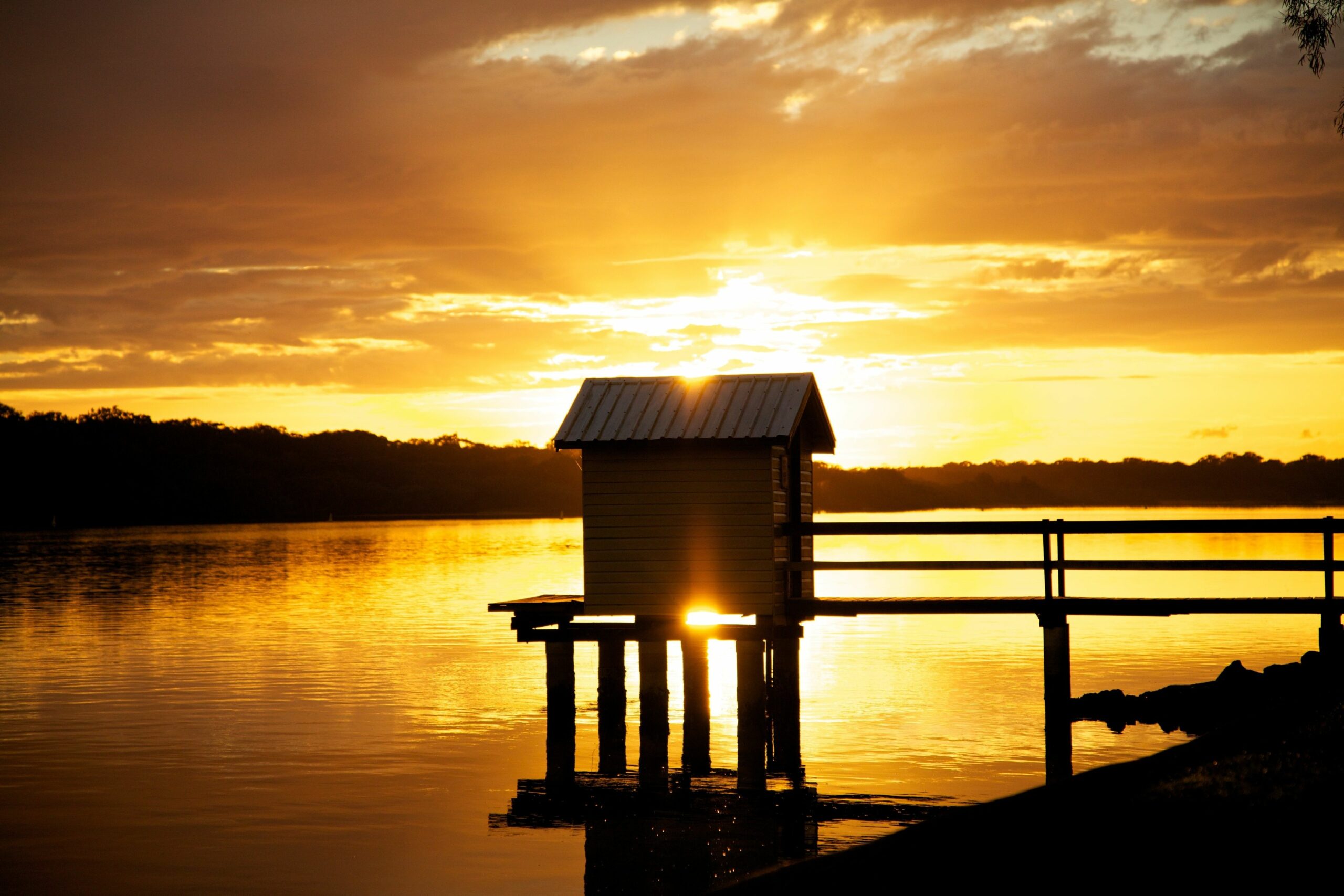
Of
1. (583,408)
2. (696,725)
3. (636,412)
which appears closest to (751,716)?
(696,725)

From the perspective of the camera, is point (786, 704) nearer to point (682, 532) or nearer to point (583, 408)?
point (682, 532)

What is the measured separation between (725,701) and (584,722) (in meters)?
4.79

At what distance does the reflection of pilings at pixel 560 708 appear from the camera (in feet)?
63.7

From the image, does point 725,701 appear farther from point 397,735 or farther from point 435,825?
point 435,825

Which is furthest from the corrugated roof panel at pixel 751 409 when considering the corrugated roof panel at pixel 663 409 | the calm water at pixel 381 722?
the calm water at pixel 381 722

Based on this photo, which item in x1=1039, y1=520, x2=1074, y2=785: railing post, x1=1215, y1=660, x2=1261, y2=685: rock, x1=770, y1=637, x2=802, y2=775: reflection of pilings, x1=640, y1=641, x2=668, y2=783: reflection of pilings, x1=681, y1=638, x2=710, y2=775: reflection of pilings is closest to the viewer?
x1=1039, y1=520, x2=1074, y2=785: railing post

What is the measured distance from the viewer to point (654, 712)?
19297 mm

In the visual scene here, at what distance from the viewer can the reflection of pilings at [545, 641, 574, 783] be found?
63.7 feet

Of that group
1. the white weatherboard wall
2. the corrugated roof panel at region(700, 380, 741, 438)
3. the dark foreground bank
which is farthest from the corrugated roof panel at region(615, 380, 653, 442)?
the dark foreground bank

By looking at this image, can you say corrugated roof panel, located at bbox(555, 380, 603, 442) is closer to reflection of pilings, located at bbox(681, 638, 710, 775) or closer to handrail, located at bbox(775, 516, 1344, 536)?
handrail, located at bbox(775, 516, 1344, 536)

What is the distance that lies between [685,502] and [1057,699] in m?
6.37

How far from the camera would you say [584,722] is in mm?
27609

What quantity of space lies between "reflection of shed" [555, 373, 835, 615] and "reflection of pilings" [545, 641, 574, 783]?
114cm

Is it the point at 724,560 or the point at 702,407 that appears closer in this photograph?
the point at 724,560
